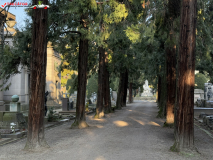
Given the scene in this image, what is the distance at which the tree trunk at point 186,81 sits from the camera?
8.80m

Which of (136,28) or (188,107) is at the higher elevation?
(136,28)

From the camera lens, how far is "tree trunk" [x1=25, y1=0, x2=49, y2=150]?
9.34m

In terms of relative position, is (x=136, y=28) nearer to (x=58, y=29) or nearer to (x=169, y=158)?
(x=58, y=29)

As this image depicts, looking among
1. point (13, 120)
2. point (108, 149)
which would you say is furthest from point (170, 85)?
point (13, 120)

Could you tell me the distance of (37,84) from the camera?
9484 millimetres

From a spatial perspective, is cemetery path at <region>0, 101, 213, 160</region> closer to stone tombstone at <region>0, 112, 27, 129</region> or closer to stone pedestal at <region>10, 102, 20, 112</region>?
stone tombstone at <region>0, 112, 27, 129</region>

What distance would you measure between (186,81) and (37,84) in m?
4.58

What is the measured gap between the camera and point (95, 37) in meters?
14.4

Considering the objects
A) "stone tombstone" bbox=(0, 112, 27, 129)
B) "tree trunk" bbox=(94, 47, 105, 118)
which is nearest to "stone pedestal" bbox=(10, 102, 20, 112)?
"stone tombstone" bbox=(0, 112, 27, 129)

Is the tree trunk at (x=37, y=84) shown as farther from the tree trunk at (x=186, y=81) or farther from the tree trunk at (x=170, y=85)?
the tree trunk at (x=170, y=85)

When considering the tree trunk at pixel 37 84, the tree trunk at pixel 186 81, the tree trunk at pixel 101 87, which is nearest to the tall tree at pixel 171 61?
the tree trunk at pixel 186 81

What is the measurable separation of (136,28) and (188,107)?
5.59 m

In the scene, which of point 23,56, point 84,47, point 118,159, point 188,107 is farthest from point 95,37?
point 118,159

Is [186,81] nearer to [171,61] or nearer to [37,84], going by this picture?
[37,84]
